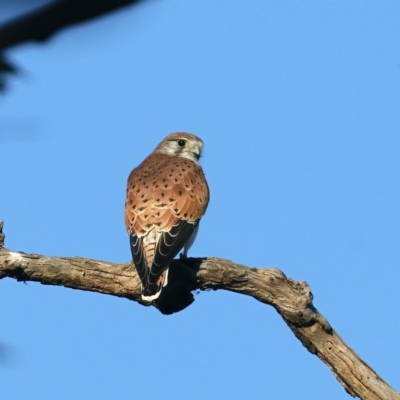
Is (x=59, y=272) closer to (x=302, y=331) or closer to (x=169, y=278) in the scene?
(x=169, y=278)

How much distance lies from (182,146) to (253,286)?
288 cm

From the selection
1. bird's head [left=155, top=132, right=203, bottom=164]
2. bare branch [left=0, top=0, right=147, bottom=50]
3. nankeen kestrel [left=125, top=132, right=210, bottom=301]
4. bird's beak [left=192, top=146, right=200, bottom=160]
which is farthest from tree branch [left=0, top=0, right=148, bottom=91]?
bird's beak [left=192, top=146, right=200, bottom=160]

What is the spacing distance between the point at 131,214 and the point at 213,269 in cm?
108

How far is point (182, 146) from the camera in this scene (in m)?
6.99

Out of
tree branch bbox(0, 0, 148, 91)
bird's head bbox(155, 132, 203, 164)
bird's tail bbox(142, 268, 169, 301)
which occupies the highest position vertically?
tree branch bbox(0, 0, 148, 91)

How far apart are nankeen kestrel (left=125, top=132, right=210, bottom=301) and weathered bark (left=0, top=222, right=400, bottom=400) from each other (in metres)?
0.17

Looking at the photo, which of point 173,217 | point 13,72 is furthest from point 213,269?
point 13,72

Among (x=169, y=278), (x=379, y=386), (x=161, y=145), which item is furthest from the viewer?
(x=161, y=145)

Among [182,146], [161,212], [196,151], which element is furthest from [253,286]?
[182,146]

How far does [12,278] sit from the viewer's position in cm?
430

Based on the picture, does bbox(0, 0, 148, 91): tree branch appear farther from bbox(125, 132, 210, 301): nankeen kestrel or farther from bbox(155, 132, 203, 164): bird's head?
bbox(155, 132, 203, 164): bird's head

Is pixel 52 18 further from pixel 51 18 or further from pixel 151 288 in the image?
pixel 151 288

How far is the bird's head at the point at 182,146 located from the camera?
6883mm

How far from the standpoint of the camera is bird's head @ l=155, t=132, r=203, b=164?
688 cm
